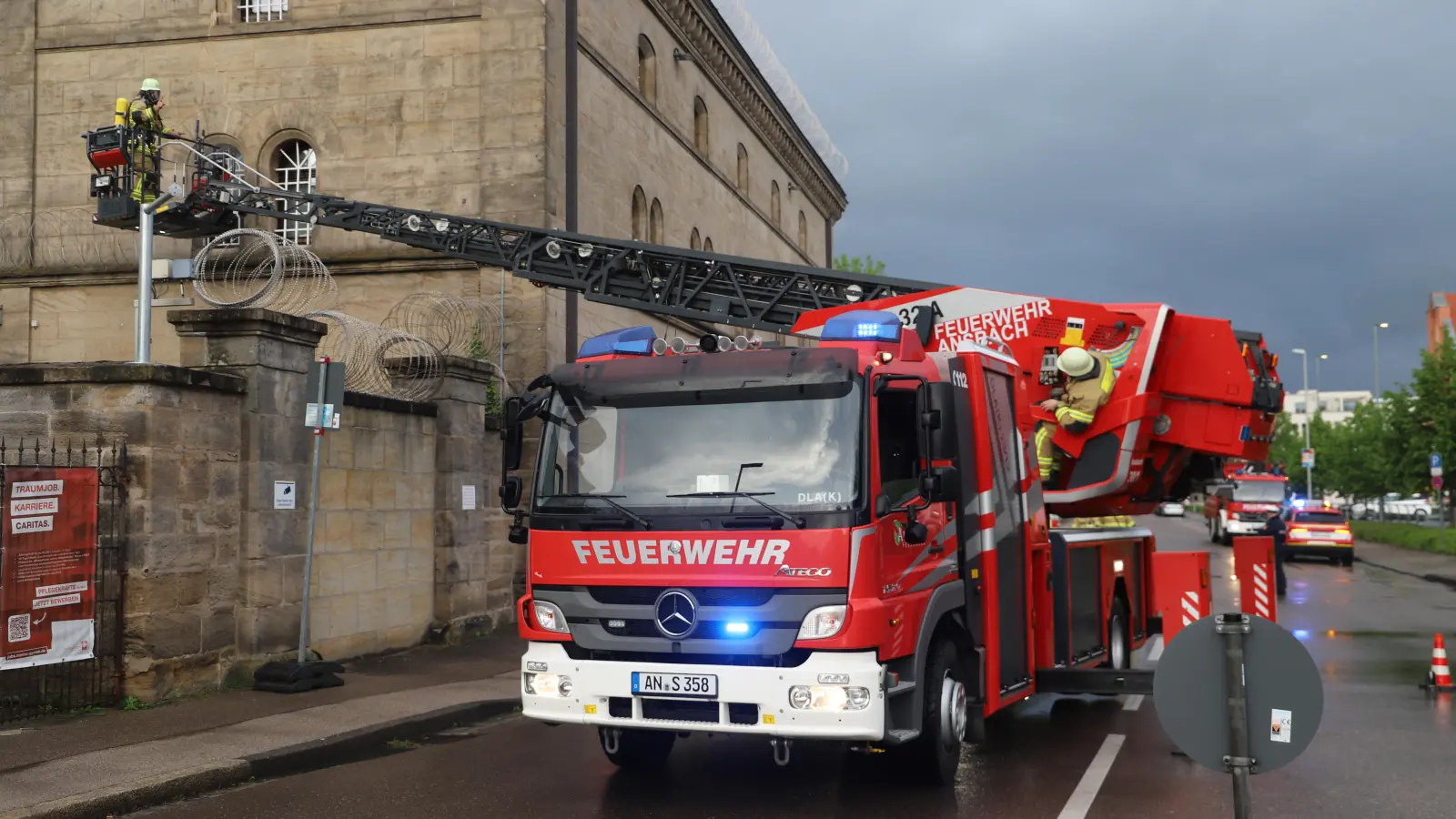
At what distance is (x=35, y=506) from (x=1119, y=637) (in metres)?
9.15

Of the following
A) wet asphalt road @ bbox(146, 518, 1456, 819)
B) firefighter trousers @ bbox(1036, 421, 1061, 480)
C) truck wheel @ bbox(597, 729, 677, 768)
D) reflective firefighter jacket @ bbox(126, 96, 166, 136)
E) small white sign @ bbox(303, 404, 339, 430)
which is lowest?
wet asphalt road @ bbox(146, 518, 1456, 819)

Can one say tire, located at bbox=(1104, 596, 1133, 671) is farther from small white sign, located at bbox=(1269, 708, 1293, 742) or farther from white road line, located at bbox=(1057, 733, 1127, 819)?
small white sign, located at bbox=(1269, 708, 1293, 742)

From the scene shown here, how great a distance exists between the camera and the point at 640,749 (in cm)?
898

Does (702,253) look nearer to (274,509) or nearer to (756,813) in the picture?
(274,509)

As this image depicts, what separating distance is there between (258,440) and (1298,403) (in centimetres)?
19504

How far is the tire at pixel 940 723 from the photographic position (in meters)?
7.99

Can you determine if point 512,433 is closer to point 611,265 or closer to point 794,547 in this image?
point 794,547

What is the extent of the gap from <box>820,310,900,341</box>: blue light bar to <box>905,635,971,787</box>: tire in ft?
6.26

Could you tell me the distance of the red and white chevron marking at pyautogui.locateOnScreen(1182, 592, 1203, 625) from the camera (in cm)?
1106

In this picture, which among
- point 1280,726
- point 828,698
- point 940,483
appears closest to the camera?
point 1280,726

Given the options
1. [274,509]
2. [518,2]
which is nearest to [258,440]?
[274,509]

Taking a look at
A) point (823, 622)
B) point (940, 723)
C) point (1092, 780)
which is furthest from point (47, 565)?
point (1092, 780)

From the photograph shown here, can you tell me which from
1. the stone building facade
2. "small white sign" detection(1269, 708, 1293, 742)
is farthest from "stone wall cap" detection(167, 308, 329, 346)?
"small white sign" detection(1269, 708, 1293, 742)

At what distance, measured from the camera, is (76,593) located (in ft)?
35.3
